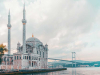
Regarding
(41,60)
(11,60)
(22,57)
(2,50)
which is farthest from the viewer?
(41,60)

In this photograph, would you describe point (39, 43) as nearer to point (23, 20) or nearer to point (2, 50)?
point (23, 20)

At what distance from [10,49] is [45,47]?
844 inches

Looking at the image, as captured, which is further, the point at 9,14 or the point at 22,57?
the point at 9,14

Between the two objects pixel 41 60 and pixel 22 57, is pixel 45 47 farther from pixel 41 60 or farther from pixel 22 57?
pixel 22 57

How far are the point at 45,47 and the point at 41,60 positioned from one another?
27.4 feet

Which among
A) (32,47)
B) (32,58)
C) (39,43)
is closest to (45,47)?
(39,43)

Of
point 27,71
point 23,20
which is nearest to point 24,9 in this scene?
point 23,20

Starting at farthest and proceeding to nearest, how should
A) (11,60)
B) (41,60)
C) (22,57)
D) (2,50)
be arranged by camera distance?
(41,60), (11,60), (22,57), (2,50)

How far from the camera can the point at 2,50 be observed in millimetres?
65250

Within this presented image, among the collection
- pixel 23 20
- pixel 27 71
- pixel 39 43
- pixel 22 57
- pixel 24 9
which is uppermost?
pixel 24 9

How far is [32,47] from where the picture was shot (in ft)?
301

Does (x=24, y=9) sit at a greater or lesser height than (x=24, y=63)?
greater

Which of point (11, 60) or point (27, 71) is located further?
point (11, 60)

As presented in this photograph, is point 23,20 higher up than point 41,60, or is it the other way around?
point 23,20
